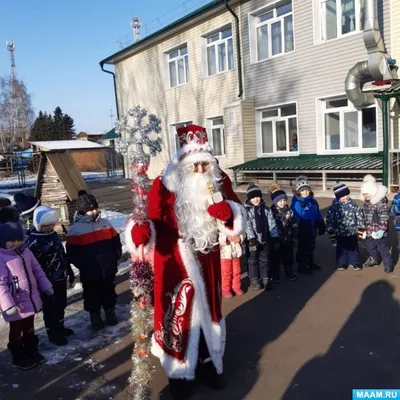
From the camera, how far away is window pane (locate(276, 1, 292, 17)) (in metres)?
13.6

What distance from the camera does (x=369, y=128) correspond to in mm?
11906

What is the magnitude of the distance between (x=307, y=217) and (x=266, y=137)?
10.1 meters

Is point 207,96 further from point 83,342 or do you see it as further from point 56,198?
point 83,342

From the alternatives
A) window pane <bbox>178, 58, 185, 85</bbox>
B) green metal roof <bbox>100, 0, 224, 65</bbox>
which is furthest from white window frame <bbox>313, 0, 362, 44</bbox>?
window pane <bbox>178, 58, 185, 85</bbox>

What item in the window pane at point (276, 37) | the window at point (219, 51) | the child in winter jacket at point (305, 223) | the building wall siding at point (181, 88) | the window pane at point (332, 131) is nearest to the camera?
the child in winter jacket at point (305, 223)

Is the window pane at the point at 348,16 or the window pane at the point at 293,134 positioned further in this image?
the window pane at the point at 293,134

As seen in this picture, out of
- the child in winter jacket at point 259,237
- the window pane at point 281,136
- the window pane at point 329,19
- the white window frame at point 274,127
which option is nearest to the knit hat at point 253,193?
the child in winter jacket at point 259,237

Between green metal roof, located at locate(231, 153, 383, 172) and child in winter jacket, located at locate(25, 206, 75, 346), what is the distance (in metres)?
8.98

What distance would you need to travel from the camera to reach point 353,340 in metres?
3.75

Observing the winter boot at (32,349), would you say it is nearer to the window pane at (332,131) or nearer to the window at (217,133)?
the window pane at (332,131)

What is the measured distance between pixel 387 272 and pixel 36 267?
437 cm

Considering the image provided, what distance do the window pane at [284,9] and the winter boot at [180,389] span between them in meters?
13.3

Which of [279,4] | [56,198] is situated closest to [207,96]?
[279,4]

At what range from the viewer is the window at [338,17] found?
11.7 m
